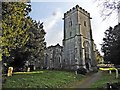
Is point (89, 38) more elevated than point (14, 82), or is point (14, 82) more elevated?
point (89, 38)

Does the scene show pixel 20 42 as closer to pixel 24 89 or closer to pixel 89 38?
pixel 24 89

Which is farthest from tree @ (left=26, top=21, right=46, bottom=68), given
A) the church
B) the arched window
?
the arched window

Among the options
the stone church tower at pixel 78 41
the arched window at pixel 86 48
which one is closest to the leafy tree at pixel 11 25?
the stone church tower at pixel 78 41

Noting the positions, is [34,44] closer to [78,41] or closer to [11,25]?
[11,25]

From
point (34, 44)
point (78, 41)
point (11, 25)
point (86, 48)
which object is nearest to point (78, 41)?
point (78, 41)

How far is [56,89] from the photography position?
805 inches

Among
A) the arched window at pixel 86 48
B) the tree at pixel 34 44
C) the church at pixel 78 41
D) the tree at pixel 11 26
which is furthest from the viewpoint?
the arched window at pixel 86 48

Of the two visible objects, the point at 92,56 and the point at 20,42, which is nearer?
the point at 20,42

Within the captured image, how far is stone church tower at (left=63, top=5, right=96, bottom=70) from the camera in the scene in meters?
52.9

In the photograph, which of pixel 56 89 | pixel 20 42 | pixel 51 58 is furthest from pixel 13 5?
pixel 51 58

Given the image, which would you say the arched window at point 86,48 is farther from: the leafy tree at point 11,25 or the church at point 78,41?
the leafy tree at point 11,25

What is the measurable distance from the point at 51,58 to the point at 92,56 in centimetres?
2605

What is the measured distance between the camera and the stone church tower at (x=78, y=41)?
52.9 meters

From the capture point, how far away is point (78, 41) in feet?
176
